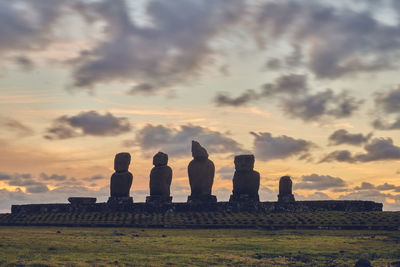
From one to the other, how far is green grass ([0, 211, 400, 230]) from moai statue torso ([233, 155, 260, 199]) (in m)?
3.90

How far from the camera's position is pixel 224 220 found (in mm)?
46219

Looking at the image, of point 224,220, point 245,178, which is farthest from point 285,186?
point 224,220

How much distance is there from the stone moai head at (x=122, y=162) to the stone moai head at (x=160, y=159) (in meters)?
3.49

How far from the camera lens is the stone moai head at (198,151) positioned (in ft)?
188

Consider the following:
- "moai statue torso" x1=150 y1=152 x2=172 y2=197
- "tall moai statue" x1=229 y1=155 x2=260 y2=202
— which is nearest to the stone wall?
"tall moai statue" x1=229 y1=155 x2=260 y2=202

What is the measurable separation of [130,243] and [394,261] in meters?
15.9

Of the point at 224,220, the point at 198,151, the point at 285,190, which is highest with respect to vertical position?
the point at 198,151

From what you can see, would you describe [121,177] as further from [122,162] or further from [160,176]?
[160,176]

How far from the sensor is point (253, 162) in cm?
5597

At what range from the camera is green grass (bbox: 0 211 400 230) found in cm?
4297

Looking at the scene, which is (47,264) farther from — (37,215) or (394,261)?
(37,215)

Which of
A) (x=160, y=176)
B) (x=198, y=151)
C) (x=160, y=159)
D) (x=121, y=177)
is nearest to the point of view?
(x=198, y=151)

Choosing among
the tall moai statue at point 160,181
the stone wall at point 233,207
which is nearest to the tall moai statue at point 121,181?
the stone wall at point 233,207

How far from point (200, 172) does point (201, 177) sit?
1.83ft
